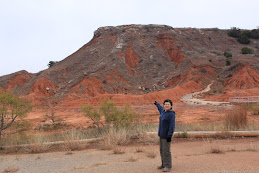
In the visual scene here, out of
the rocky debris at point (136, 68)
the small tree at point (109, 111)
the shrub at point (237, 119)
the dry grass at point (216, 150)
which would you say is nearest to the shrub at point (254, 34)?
the rocky debris at point (136, 68)

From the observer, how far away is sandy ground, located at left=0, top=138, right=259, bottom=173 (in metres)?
4.76

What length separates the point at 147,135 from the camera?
26.9 feet

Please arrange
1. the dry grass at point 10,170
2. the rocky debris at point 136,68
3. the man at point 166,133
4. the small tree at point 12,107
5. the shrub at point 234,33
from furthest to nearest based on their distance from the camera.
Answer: the shrub at point 234,33, the rocky debris at point 136,68, the small tree at point 12,107, the dry grass at point 10,170, the man at point 166,133

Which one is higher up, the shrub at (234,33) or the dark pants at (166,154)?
the shrub at (234,33)

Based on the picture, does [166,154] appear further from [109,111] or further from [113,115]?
[109,111]

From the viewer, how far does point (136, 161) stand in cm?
548

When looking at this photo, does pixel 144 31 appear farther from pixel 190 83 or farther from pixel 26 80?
pixel 26 80

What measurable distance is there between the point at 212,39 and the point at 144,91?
3596cm

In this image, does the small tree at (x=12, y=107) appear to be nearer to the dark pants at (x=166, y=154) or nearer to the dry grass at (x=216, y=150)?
the dark pants at (x=166, y=154)

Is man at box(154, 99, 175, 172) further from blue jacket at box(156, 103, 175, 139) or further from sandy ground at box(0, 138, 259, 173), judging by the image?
sandy ground at box(0, 138, 259, 173)

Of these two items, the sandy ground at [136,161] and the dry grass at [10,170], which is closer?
the sandy ground at [136,161]

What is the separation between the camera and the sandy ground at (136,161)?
4762mm

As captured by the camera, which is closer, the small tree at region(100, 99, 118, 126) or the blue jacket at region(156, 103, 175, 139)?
the blue jacket at region(156, 103, 175, 139)

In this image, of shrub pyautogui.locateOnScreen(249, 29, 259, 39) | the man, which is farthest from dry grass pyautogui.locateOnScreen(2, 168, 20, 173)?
shrub pyautogui.locateOnScreen(249, 29, 259, 39)
